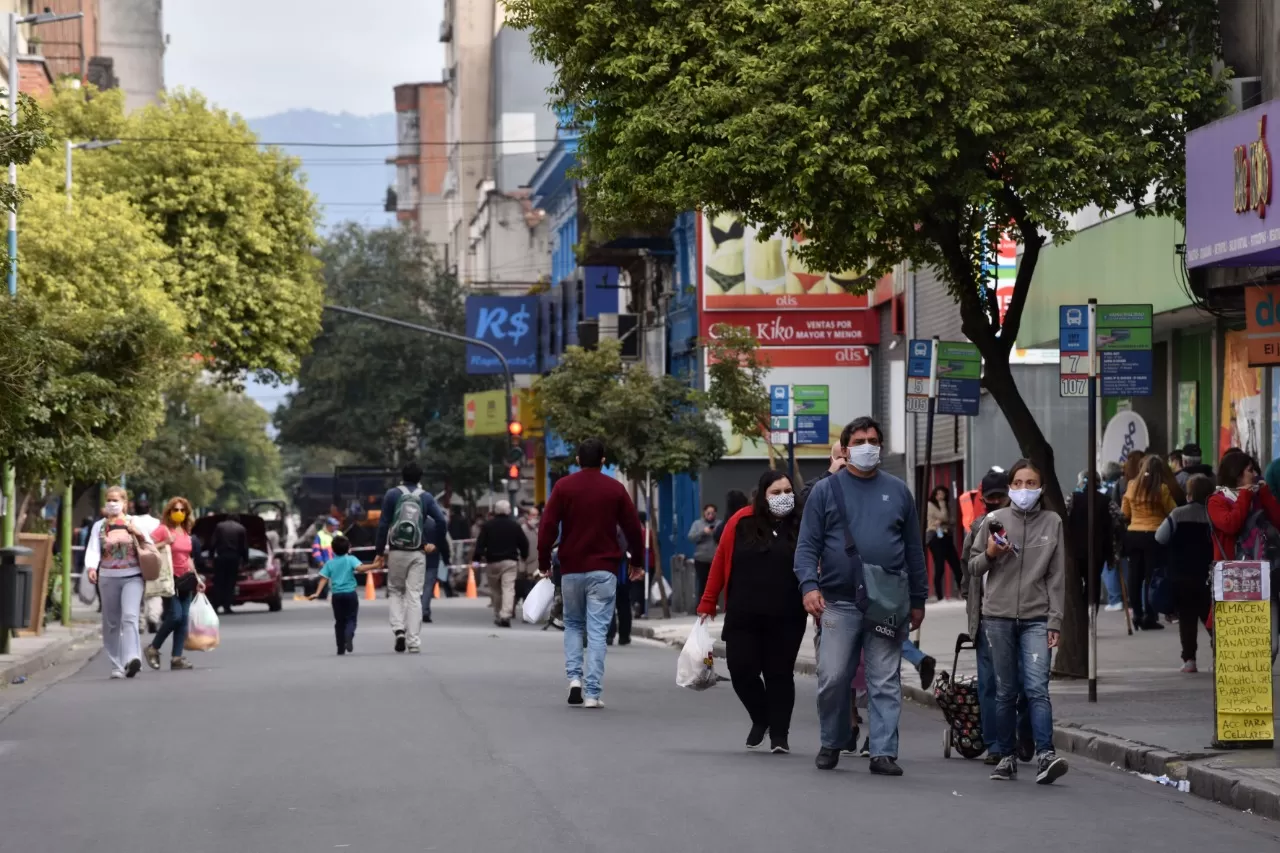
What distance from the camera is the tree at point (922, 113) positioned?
58.6 feet

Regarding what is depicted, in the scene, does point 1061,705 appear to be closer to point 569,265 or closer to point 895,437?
point 895,437

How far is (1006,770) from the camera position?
39.1 ft

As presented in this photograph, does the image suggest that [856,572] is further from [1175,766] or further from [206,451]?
[206,451]

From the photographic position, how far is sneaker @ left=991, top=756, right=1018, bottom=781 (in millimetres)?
11922

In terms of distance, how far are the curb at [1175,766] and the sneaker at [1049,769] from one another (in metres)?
0.73

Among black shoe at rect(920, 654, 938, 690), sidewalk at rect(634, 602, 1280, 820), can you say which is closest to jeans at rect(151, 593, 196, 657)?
sidewalk at rect(634, 602, 1280, 820)

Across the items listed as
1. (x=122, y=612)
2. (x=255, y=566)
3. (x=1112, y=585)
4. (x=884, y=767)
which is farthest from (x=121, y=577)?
(x=255, y=566)

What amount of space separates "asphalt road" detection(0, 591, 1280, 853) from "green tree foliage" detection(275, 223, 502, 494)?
58155mm

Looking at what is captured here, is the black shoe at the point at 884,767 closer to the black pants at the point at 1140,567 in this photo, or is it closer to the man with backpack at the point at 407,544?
the black pants at the point at 1140,567

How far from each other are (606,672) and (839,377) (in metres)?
21.5

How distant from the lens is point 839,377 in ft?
137

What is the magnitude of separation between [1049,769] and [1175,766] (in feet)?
3.65

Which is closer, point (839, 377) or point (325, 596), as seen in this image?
point (839, 377)

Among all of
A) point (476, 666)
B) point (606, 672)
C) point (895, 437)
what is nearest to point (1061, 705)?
point (606, 672)
